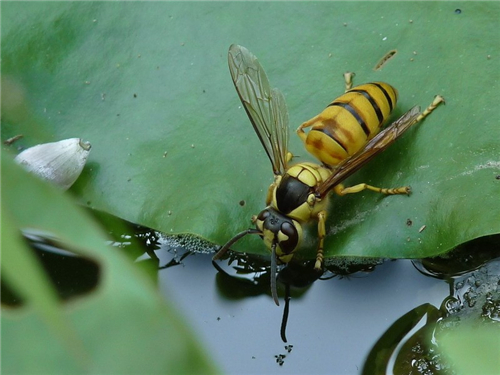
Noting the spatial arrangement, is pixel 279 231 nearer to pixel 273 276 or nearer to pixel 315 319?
pixel 273 276

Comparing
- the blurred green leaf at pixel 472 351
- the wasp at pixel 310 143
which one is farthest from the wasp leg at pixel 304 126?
the blurred green leaf at pixel 472 351

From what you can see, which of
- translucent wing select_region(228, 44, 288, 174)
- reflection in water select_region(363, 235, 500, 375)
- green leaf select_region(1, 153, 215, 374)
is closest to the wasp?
translucent wing select_region(228, 44, 288, 174)

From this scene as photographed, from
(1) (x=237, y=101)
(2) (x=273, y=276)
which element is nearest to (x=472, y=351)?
(2) (x=273, y=276)

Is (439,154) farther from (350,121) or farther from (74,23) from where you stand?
(74,23)

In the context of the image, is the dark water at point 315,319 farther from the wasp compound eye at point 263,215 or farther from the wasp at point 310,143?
the wasp compound eye at point 263,215

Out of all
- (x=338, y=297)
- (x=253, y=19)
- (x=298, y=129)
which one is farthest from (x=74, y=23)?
(x=338, y=297)

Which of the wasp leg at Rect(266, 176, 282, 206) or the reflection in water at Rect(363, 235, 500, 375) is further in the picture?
the wasp leg at Rect(266, 176, 282, 206)

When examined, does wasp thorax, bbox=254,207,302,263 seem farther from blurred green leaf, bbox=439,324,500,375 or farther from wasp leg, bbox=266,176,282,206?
blurred green leaf, bbox=439,324,500,375
